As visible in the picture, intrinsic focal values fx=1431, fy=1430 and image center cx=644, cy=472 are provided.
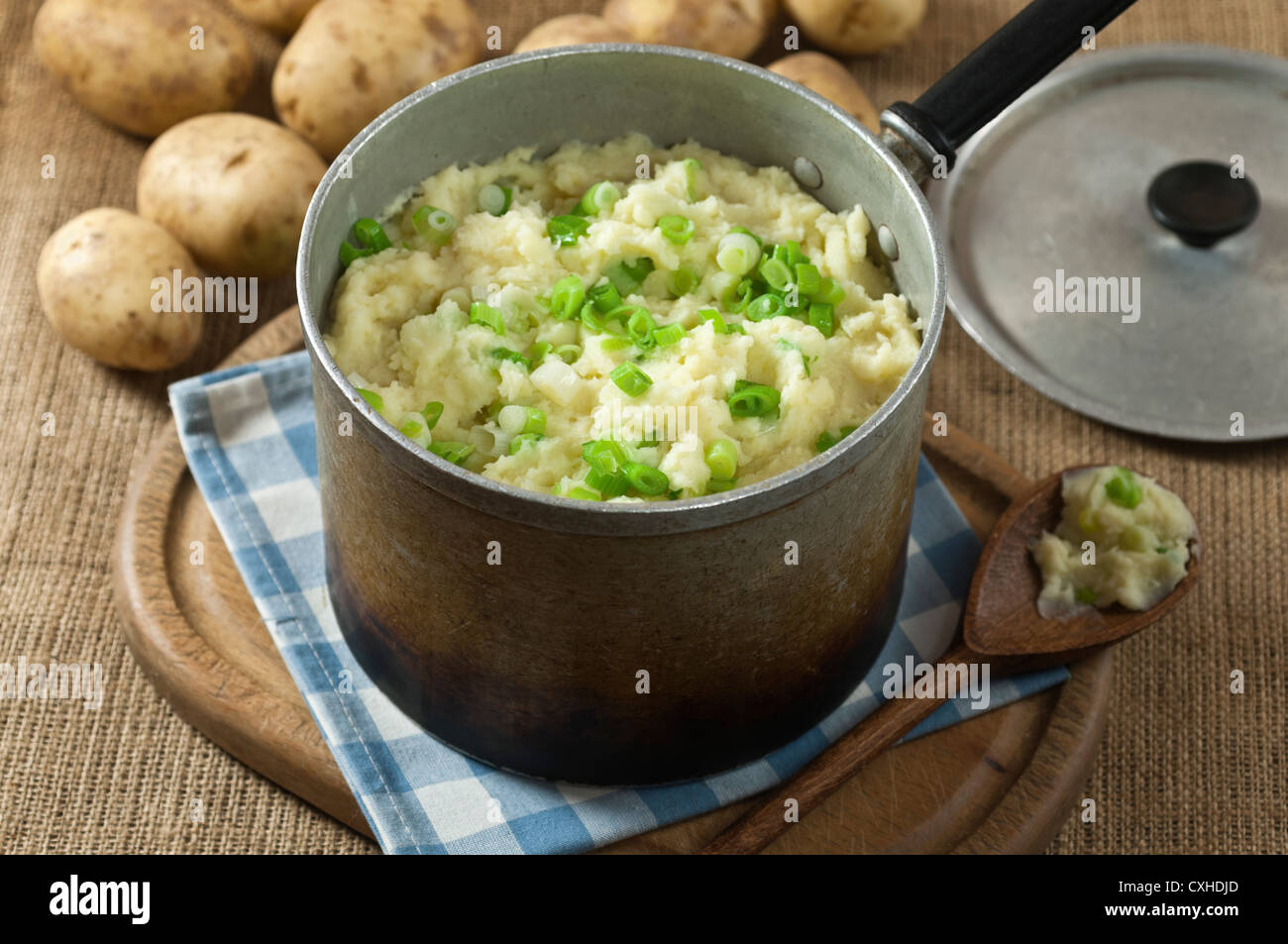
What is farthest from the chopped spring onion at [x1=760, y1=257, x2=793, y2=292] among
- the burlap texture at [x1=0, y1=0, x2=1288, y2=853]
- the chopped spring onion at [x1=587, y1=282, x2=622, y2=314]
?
the burlap texture at [x1=0, y1=0, x2=1288, y2=853]

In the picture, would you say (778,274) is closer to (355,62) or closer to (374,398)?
(374,398)

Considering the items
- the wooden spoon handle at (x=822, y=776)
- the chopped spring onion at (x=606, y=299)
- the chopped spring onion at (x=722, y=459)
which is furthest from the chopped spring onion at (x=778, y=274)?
the wooden spoon handle at (x=822, y=776)

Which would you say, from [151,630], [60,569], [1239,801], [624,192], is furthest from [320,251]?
[1239,801]

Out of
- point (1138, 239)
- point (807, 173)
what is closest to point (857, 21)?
point (1138, 239)

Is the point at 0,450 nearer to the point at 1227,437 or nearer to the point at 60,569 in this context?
the point at 60,569

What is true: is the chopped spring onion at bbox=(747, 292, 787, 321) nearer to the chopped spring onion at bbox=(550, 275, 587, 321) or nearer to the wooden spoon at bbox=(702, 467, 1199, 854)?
the chopped spring onion at bbox=(550, 275, 587, 321)
